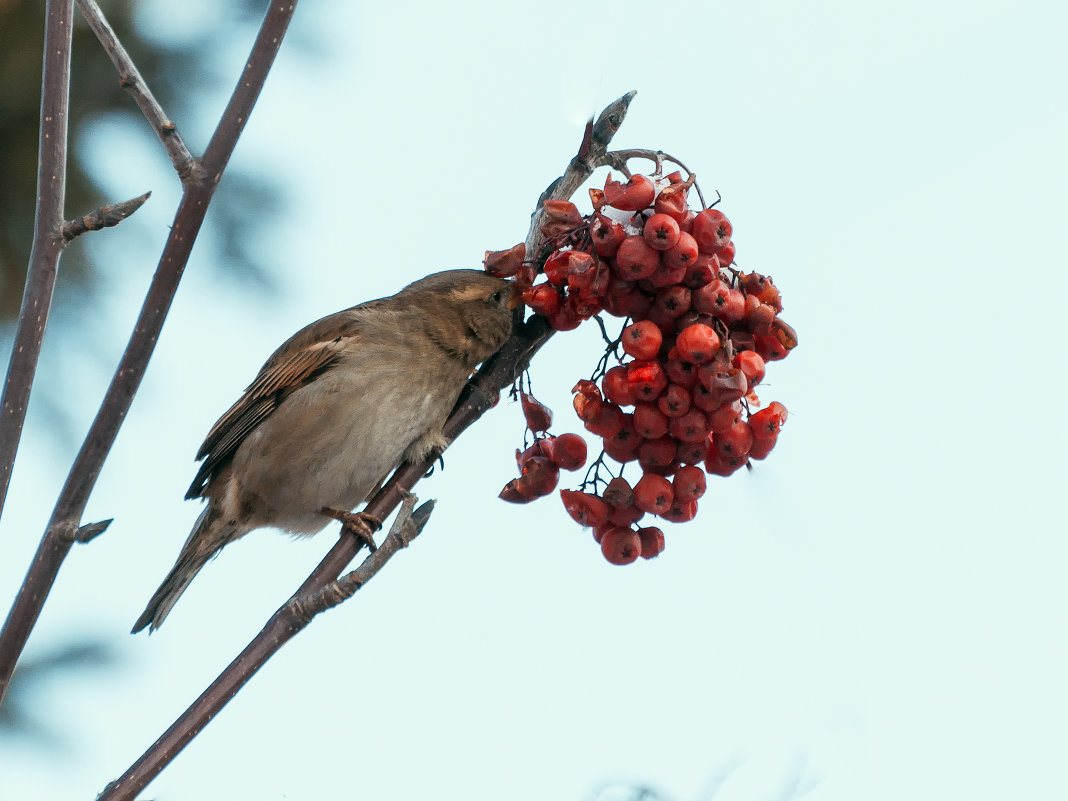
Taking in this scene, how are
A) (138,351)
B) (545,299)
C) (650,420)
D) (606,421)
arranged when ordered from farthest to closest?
1. (545,299)
2. (606,421)
3. (650,420)
4. (138,351)

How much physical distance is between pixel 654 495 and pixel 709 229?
656 mm

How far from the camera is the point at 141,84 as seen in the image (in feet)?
8.34

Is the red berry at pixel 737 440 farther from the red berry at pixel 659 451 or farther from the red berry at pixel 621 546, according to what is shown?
the red berry at pixel 621 546

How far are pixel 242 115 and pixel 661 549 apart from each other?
151cm

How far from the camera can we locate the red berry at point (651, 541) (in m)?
3.06

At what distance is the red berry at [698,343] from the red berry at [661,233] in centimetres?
20

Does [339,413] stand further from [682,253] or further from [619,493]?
[682,253]

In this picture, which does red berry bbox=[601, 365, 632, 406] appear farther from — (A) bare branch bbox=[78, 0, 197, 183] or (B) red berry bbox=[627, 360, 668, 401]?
(A) bare branch bbox=[78, 0, 197, 183]

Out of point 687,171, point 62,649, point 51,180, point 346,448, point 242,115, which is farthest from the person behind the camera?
point 62,649

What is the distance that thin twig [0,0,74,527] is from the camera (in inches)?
102

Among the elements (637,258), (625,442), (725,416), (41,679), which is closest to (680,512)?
(625,442)

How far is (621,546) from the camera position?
301 cm

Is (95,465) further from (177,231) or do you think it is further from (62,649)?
(62,649)

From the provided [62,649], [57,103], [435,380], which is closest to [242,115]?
[57,103]
